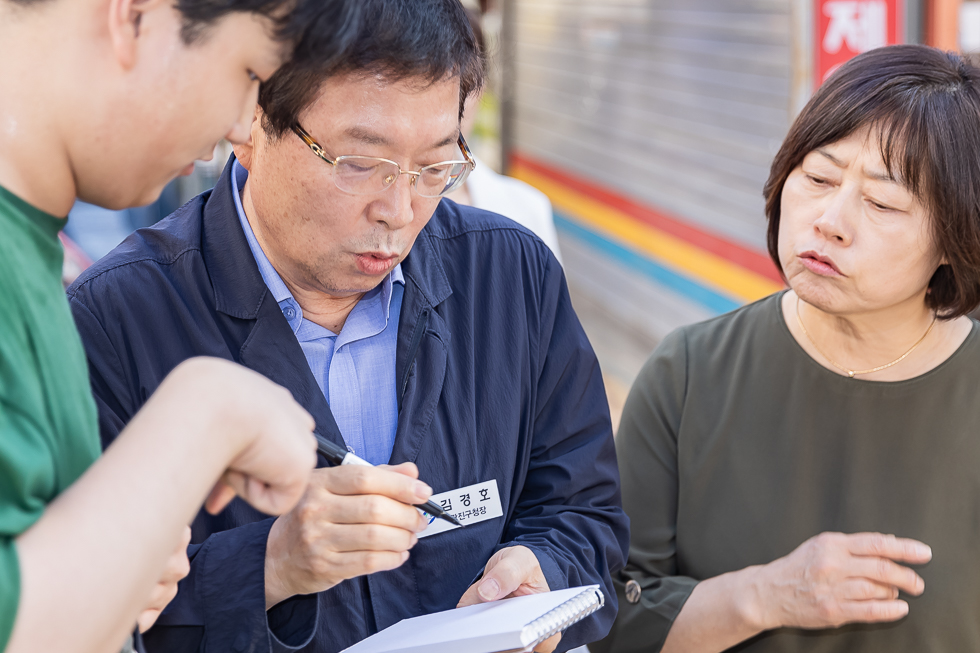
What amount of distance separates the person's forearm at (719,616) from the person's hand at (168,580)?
1098 millimetres

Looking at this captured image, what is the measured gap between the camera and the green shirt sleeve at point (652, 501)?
1954 mm

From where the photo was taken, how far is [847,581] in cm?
172

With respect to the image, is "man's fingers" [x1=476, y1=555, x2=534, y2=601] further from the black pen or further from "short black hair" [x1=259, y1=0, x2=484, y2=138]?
"short black hair" [x1=259, y1=0, x2=484, y2=138]

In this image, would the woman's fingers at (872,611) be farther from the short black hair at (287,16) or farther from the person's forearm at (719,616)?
the short black hair at (287,16)

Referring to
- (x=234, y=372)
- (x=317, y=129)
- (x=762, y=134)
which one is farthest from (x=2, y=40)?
(x=762, y=134)

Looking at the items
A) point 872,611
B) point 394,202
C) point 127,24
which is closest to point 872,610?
point 872,611

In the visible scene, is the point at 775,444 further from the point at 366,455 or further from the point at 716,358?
the point at 366,455

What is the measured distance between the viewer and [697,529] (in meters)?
2.00

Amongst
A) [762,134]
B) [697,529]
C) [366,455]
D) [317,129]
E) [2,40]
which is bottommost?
[697,529]

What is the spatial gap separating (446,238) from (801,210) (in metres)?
0.73

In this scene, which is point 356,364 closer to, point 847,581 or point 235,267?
point 235,267

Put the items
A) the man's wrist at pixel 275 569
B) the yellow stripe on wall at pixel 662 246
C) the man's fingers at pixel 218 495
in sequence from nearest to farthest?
1. the man's fingers at pixel 218 495
2. the man's wrist at pixel 275 569
3. the yellow stripe on wall at pixel 662 246

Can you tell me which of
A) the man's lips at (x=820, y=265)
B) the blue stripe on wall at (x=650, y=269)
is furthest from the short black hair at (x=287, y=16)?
the blue stripe on wall at (x=650, y=269)

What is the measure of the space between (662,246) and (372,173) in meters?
3.64
